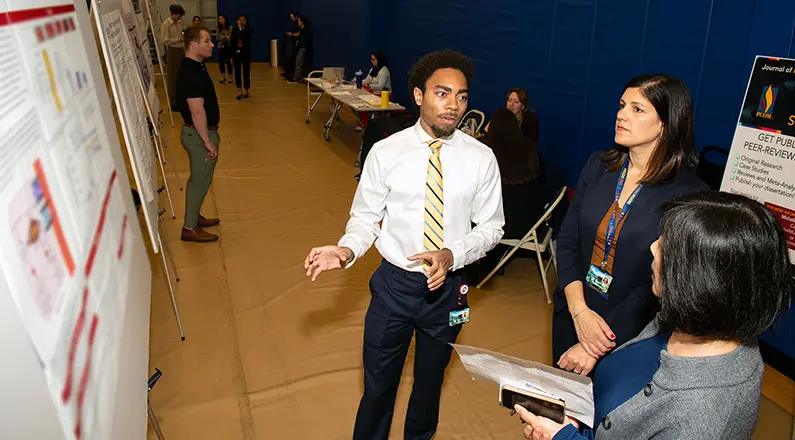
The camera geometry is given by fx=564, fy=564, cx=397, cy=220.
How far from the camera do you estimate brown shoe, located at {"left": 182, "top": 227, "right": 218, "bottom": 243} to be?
4688mm

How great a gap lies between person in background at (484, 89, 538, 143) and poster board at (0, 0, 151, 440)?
11.0ft

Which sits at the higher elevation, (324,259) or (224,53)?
(324,259)

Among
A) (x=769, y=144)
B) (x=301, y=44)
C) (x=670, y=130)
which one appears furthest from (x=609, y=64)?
(x=301, y=44)

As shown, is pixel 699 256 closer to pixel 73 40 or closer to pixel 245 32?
pixel 73 40

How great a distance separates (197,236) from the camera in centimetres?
469

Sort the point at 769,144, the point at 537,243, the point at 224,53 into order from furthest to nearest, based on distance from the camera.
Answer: the point at 224,53 < the point at 537,243 < the point at 769,144

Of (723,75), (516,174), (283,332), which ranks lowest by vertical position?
(283,332)

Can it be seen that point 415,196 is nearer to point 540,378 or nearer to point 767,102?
point 540,378

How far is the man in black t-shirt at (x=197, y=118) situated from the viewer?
411cm

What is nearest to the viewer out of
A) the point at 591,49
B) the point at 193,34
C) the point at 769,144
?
the point at 769,144

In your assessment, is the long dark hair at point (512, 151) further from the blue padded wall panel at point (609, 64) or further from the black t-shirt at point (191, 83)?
the black t-shirt at point (191, 83)

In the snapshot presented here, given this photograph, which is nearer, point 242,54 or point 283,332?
point 283,332

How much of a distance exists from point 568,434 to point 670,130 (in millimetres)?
1073

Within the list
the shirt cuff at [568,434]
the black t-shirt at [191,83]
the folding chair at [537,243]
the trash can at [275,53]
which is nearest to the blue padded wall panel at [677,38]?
the folding chair at [537,243]
